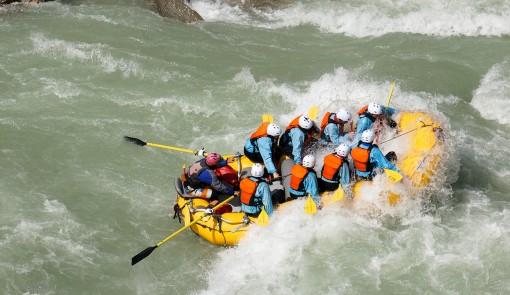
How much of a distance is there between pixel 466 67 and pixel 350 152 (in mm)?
5835

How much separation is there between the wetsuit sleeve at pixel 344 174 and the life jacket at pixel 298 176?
0.46m

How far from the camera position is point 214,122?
12.3m

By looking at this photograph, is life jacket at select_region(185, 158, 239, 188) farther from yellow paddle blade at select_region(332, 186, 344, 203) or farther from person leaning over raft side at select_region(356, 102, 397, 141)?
person leaning over raft side at select_region(356, 102, 397, 141)

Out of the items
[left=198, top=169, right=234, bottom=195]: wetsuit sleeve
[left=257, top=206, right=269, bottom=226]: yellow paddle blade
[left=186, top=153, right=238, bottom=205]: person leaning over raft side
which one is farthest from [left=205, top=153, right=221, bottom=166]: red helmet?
[left=257, top=206, right=269, bottom=226]: yellow paddle blade

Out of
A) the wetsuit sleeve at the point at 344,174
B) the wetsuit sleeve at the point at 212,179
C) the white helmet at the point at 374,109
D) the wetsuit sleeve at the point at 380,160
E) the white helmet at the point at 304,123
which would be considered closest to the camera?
the wetsuit sleeve at the point at 380,160

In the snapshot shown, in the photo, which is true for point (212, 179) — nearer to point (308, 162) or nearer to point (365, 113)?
point (308, 162)

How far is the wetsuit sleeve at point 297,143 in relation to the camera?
9695 mm

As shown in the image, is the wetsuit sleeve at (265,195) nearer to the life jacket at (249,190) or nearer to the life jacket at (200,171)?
the life jacket at (249,190)

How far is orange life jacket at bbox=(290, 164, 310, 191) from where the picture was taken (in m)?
8.96

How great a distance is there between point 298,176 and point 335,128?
4.75 feet

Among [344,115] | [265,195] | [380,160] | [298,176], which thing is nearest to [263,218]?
[265,195]

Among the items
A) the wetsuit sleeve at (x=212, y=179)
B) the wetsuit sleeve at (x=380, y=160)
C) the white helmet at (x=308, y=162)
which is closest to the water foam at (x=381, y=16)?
the wetsuit sleeve at (x=380, y=160)

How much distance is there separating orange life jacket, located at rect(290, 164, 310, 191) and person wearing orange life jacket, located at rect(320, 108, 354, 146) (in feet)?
4.05

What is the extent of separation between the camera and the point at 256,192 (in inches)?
353
